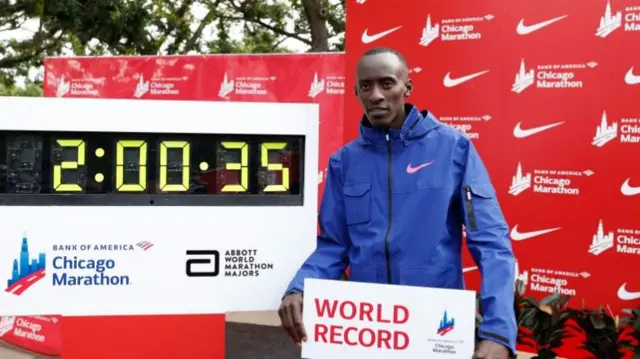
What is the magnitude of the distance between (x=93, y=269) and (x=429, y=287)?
63.4 inches

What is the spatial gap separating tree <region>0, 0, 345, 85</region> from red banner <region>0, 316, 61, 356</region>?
845cm

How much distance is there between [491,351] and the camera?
6.73 ft

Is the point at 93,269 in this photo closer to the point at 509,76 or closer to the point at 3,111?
the point at 3,111

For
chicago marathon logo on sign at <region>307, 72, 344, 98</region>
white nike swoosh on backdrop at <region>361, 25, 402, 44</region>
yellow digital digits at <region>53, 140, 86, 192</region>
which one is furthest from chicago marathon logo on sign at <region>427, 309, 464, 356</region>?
chicago marathon logo on sign at <region>307, 72, 344, 98</region>

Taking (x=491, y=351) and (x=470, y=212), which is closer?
(x=491, y=351)

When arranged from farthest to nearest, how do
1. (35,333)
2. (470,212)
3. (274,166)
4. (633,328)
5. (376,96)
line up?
(35,333)
(633,328)
(274,166)
(376,96)
(470,212)

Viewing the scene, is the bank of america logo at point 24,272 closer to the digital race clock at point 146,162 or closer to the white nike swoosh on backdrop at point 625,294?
the digital race clock at point 146,162

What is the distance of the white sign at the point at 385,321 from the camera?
Answer: 88.2 inches

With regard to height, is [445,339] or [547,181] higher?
[547,181]

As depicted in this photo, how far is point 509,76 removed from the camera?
15.9 feet

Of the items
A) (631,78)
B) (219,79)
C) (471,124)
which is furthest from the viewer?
(219,79)

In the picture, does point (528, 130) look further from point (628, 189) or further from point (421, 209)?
point (421, 209)

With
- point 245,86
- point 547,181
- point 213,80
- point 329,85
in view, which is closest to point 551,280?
point 547,181

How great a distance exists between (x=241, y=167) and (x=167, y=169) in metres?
0.34
